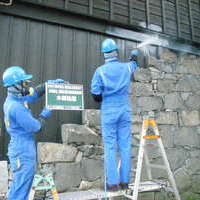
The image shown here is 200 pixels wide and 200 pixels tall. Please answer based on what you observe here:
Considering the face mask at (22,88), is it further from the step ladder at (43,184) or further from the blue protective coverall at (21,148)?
the step ladder at (43,184)

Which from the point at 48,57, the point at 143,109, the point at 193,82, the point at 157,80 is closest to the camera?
the point at 48,57

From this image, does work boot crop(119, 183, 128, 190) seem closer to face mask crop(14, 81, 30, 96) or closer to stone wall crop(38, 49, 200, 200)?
stone wall crop(38, 49, 200, 200)

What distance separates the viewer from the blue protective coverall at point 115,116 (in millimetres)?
3156

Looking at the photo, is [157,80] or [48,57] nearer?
[48,57]

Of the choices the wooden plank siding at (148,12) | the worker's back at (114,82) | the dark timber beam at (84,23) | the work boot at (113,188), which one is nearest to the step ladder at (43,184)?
the work boot at (113,188)

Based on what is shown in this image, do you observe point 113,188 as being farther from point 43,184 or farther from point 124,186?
point 43,184

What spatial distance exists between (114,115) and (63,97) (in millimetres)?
685

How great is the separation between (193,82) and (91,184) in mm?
3303

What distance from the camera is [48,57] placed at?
4.38 meters

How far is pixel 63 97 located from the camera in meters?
3.31

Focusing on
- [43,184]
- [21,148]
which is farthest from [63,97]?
[43,184]

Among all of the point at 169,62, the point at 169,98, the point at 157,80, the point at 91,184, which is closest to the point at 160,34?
the point at 169,62

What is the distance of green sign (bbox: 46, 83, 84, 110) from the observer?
3.21m

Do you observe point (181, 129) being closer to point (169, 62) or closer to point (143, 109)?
point (143, 109)
